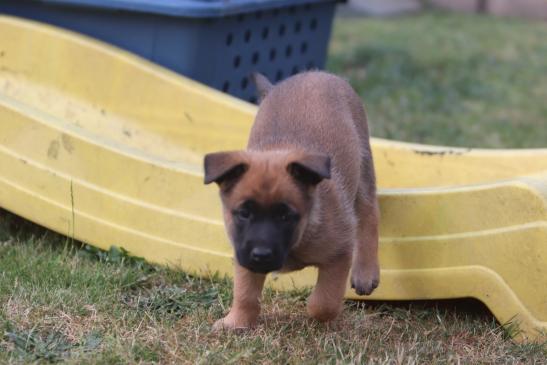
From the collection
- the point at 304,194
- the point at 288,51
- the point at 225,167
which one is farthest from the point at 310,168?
the point at 288,51

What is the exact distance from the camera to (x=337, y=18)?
39.4 ft

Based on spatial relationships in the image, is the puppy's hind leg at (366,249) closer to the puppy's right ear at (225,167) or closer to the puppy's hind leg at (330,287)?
the puppy's hind leg at (330,287)

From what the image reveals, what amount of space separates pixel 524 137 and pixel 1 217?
3.74 meters

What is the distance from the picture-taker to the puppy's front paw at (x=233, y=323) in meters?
3.51

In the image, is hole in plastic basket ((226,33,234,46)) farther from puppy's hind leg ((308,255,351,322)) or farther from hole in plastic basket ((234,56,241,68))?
puppy's hind leg ((308,255,351,322))

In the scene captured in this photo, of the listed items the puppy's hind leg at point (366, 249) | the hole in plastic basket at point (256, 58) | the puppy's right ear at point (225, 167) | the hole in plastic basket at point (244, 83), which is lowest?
the hole in plastic basket at point (244, 83)

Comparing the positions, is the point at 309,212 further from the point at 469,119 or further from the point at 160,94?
the point at 469,119

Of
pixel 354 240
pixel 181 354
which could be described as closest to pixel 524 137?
pixel 354 240

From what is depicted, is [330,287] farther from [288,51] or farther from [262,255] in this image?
[288,51]

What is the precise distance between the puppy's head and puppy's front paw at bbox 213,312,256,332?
343 millimetres

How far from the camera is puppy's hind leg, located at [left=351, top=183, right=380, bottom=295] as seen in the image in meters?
3.78

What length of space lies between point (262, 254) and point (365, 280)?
2.58ft

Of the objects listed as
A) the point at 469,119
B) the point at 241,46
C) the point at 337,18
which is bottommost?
the point at 337,18

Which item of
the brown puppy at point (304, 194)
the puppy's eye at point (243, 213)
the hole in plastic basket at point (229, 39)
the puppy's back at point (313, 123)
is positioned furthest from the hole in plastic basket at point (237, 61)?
the puppy's eye at point (243, 213)
